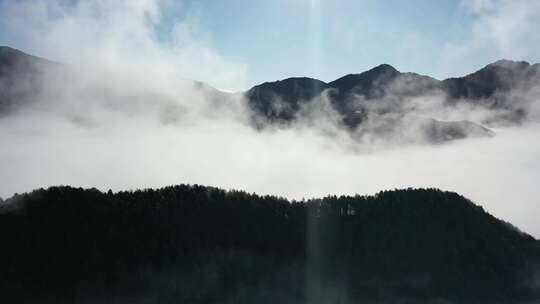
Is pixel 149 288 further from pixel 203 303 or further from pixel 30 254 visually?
pixel 30 254

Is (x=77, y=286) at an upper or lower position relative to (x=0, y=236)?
lower

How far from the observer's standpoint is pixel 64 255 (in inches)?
7800

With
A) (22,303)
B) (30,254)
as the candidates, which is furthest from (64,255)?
(22,303)

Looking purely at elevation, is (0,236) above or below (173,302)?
above

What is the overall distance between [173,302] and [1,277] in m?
61.6

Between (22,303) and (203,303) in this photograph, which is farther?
(203,303)

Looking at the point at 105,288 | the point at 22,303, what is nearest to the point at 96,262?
the point at 105,288

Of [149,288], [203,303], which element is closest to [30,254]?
[149,288]

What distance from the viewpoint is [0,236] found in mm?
194875

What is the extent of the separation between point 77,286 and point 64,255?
594 inches

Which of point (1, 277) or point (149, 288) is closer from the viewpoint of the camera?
point (1, 277)

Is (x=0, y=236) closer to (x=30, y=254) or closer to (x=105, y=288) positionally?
(x=30, y=254)

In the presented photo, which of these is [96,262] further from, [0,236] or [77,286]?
[0,236]

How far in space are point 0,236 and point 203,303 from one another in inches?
3212
